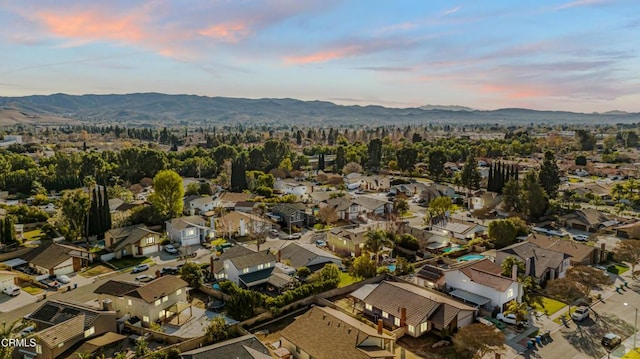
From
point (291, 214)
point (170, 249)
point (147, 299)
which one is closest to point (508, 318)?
point (147, 299)

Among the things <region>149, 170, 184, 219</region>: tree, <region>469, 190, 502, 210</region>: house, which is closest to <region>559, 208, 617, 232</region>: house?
<region>469, 190, 502, 210</region>: house

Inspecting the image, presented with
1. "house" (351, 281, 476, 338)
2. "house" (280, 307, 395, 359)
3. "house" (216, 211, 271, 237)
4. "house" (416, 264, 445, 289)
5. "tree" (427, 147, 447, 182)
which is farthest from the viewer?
"tree" (427, 147, 447, 182)

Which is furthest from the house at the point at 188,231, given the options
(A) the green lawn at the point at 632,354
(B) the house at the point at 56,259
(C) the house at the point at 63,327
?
(A) the green lawn at the point at 632,354

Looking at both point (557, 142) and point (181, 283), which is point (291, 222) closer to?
point (181, 283)

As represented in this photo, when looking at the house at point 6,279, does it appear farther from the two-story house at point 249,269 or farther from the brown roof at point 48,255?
the two-story house at point 249,269

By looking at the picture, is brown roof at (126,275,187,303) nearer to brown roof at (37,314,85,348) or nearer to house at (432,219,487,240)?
brown roof at (37,314,85,348)

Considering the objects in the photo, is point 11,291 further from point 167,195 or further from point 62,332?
point 167,195
